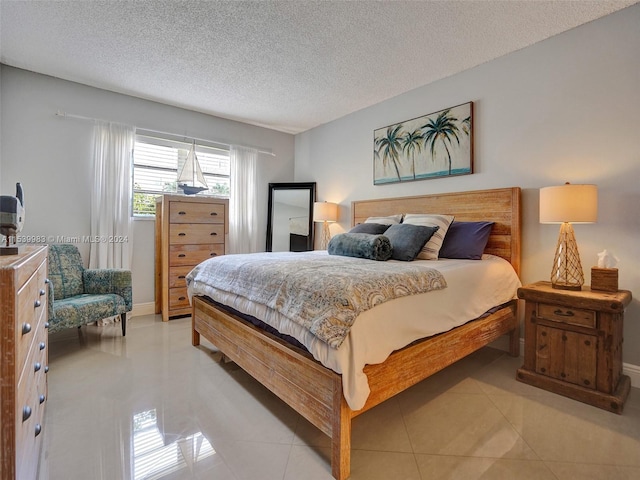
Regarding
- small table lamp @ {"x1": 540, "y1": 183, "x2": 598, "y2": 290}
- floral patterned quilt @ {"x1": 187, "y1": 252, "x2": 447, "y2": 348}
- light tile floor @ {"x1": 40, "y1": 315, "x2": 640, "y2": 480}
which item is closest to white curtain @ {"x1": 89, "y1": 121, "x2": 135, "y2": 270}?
light tile floor @ {"x1": 40, "y1": 315, "x2": 640, "y2": 480}

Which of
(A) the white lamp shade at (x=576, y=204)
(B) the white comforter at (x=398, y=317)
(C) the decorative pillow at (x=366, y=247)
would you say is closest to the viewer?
(B) the white comforter at (x=398, y=317)

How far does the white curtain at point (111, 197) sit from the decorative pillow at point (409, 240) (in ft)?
9.63

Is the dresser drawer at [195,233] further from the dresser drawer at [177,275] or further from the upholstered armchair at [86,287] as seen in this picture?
the upholstered armchair at [86,287]

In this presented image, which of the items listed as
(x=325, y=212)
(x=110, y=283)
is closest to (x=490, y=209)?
(x=325, y=212)

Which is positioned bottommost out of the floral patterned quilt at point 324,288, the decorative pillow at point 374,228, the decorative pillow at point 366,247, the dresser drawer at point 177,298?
the dresser drawer at point 177,298

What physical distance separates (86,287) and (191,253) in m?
1.03

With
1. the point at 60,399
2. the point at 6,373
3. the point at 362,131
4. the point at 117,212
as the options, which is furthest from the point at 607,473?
the point at 117,212

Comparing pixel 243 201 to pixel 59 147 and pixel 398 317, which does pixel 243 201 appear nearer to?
pixel 59 147

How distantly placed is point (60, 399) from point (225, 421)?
1062 mm

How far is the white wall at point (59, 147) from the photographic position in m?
2.91

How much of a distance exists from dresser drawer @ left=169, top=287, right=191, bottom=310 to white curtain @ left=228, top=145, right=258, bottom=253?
95 centimetres

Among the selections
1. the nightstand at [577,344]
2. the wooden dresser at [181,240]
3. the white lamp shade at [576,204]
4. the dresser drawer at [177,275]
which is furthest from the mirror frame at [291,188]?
the white lamp shade at [576,204]

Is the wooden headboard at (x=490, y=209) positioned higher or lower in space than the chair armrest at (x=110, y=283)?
higher

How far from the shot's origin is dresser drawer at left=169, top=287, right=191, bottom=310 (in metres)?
3.44
